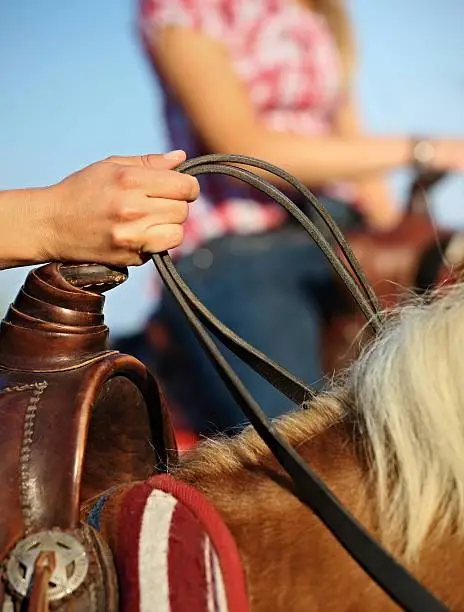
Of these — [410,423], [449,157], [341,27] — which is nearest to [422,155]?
[449,157]

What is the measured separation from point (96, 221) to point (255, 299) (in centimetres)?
103

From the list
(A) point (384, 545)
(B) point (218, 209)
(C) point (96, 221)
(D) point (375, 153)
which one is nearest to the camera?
(A) point (384, 545)

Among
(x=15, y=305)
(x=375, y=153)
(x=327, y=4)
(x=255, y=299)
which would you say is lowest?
(x=255, y=299)

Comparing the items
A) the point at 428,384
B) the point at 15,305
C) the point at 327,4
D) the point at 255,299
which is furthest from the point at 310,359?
the point at 428,384

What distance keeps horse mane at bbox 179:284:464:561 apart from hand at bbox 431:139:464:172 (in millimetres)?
1347

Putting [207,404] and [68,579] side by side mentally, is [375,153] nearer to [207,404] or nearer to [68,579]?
[207,404]

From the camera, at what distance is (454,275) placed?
60 centimetres

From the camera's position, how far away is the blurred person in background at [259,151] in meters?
1.64

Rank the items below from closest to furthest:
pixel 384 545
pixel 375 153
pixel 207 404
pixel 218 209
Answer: pixel 384 545
pixel 207 404
pixel 218 209
pixel 375 153

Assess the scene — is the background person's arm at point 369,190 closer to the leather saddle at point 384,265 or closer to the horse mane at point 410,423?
the leather saddle at point 384,265

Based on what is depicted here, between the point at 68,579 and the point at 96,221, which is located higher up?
the point at 96,221

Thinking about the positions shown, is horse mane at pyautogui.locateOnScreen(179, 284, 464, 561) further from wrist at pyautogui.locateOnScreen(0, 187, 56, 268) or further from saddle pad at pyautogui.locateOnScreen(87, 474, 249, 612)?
wrist at pyautogui.locateOnScreen(0, 187, 56, 268)

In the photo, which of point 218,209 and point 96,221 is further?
point 218,209

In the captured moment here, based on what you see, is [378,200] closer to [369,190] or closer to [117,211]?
[369,190]
